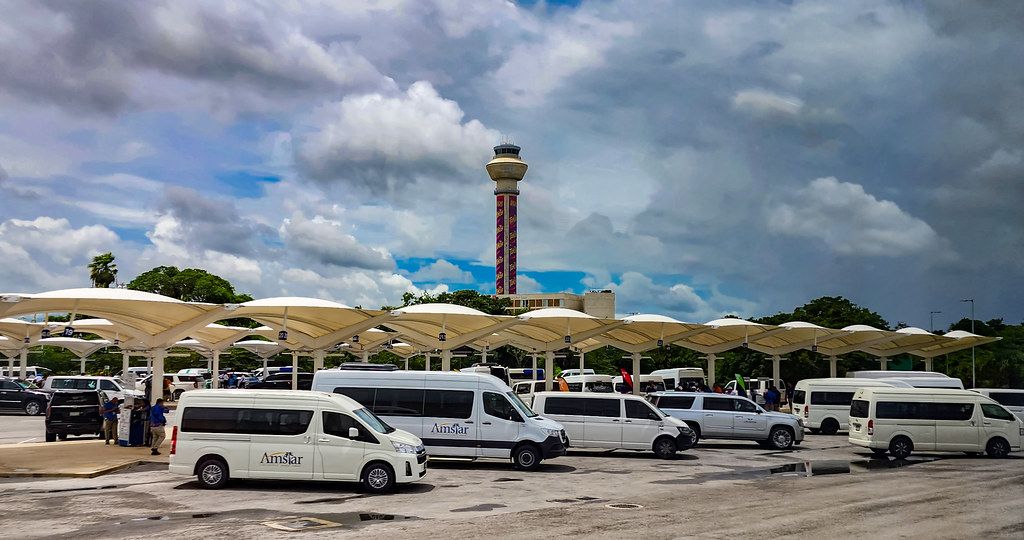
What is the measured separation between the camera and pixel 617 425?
21.5 meters

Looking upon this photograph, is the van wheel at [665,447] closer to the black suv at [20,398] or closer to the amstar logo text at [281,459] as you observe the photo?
the amstar logo text at [281,459]

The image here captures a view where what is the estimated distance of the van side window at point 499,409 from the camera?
1870 cm

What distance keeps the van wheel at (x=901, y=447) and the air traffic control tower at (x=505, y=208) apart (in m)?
117

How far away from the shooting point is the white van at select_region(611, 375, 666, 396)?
35.1 m

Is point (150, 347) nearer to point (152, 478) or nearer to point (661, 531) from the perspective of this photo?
point (152, 478)

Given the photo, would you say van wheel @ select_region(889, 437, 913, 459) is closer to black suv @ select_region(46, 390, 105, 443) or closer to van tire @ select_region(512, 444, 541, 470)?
van tire @ select_region(512, 444, 541, 470)

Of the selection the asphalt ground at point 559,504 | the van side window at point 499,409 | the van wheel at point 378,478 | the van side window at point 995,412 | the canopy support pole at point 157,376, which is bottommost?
the asphalt ground at point 559,504

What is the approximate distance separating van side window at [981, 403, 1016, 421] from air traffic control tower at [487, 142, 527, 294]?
117m

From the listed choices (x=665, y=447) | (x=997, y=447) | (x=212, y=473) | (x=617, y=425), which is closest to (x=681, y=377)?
(x=997, y=447)

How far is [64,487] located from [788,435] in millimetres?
19230

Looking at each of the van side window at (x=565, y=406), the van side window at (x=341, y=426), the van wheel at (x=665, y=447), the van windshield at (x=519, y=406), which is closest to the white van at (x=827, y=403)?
the van wheel at (x=665, y=447)

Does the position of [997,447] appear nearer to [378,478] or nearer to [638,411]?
[638,411]

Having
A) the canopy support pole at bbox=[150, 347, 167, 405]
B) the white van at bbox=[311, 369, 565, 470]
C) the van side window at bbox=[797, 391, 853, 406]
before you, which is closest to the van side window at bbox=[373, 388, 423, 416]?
the white van at bbox=[311, 369, 565, 470]

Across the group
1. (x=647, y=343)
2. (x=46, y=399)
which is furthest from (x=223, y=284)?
(x=647, y=343)
